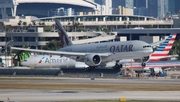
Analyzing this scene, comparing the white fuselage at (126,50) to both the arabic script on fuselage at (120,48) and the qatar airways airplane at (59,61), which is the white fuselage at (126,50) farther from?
the qatar airways airplane at (59,61)

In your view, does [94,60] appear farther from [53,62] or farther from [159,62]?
[53,62]

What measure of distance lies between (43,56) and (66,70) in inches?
903

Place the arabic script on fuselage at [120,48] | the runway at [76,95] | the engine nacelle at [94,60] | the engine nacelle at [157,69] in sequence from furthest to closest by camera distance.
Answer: the engine nacelle at [94,60] → the engine nacelle at [157,69] → the arabic script on fuselage at [120,48] → the runway at [76,95]

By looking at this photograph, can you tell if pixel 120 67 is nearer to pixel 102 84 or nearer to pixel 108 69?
pixel 108 69

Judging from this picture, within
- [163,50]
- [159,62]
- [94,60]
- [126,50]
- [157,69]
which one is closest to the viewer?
[126,50]

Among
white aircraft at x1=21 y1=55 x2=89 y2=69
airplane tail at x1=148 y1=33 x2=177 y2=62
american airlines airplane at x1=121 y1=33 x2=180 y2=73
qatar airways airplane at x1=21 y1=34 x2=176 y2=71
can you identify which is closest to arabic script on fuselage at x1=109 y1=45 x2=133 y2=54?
american airlines airplane at x1=121 y1=33 x2=180 y2=73

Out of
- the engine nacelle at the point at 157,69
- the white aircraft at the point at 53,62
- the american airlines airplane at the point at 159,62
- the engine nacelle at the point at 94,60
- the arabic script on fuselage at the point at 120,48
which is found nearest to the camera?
the arabic script on fuselage at the point at 120,48

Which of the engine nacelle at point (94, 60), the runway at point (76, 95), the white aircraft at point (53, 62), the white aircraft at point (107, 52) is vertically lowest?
the white aircraft at point (53, 62)

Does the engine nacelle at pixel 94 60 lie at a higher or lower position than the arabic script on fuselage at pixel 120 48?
lower

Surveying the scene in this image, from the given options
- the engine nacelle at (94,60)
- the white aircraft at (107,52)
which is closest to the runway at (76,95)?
the white aircraft at (107,52)

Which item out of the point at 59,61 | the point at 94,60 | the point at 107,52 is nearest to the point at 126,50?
the point at 107,52

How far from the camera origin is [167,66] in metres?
126

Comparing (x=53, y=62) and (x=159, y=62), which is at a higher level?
(x=159, y=62)

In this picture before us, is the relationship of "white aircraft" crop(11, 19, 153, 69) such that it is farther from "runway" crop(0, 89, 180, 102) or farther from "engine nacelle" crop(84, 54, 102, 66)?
"runway" crop(0, 89, 180, 102)
